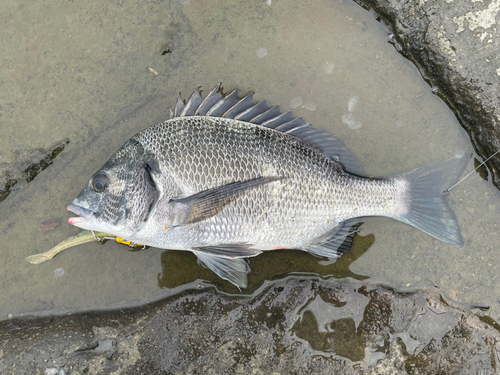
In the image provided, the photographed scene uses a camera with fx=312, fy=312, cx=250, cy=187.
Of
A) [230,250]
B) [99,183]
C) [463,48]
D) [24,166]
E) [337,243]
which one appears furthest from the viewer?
[24,166]

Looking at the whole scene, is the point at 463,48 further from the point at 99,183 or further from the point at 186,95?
the point at 99,183

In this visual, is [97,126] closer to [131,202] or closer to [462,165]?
[131,202]

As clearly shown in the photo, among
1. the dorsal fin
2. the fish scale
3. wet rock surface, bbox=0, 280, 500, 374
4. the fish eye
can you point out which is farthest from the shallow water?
the fish eye

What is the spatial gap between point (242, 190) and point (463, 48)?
194cm

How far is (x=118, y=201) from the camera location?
2.04 meters

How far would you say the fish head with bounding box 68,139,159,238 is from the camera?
203 centimetres

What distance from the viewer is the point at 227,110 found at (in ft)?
7.49

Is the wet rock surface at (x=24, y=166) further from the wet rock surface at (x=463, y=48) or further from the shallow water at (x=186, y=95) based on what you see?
the wet rock surface at (x=463, y=48)

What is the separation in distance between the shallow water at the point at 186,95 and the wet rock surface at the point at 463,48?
14 centimetres

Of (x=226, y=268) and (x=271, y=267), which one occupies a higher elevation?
(x=226, y=268)

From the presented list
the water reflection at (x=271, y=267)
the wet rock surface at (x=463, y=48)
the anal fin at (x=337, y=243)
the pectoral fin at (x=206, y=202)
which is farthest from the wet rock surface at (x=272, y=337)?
the wet rock surface at (x=463, y=48)

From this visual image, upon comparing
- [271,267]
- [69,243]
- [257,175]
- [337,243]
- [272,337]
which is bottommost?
[272,337]

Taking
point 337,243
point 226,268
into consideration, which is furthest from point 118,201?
point 337,243

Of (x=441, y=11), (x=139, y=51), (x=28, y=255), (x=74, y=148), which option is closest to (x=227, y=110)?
(x=139, y=51)
